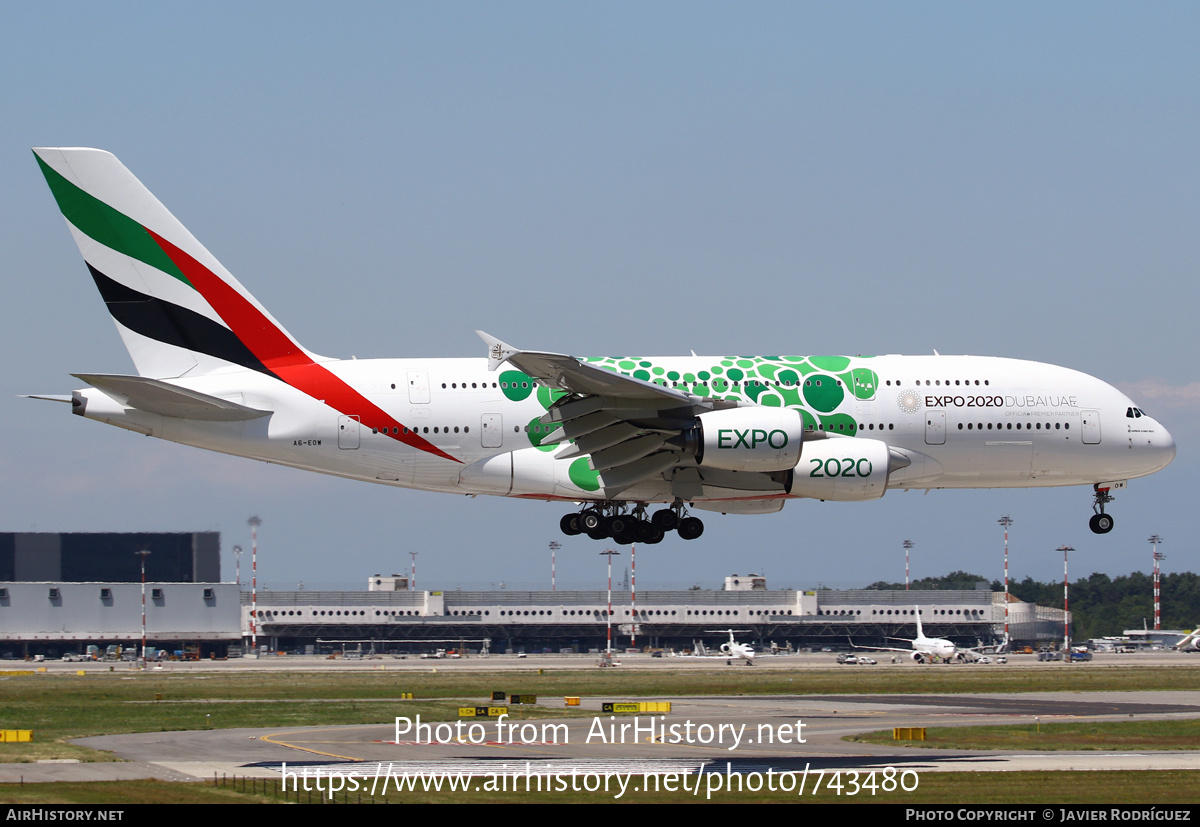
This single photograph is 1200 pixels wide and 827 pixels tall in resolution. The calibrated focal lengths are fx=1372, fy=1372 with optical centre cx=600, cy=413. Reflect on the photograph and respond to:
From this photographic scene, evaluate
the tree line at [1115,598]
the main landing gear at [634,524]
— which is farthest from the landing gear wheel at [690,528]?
the tree line at [1115,598]

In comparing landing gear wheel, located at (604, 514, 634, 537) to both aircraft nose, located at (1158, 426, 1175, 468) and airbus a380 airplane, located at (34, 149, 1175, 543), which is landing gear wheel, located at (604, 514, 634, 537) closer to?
airbus a380 airplane, located at (34, 149, 1175, 543)

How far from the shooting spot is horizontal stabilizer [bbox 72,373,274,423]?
38.0 m

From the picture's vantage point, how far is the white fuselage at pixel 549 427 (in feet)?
134

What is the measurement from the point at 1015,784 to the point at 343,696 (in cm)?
3624

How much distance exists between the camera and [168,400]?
129 feet

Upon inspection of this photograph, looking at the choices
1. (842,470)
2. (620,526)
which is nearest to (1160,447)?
(842,470)

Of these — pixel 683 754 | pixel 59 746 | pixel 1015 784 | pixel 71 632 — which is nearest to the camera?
pixel 1015 784

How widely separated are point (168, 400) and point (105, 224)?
656 centimetres

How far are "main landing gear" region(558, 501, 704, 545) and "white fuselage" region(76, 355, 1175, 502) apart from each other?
132 cm

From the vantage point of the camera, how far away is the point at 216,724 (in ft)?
150

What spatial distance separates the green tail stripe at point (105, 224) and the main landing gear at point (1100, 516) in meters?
29.8
